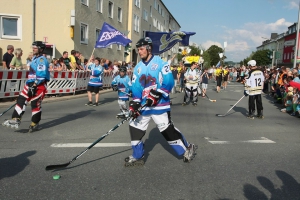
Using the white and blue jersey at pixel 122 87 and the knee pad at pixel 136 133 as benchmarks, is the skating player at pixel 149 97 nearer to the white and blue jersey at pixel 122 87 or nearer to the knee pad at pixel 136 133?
the knee pad at pixel 136 133

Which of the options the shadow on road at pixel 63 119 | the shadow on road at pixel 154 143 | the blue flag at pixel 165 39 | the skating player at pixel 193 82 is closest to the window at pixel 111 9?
the blue flag at pixel 165 39

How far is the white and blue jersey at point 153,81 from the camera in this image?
441 cm

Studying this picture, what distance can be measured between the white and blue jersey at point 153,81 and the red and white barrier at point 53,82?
8.06 m

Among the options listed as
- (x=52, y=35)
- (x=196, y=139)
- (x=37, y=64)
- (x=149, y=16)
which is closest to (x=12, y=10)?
(x=52, y=35)

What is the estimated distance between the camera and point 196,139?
21.7 ft

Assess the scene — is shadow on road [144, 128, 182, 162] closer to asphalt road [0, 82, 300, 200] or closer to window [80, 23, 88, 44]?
asphalt road [0, 82, 300, 200]

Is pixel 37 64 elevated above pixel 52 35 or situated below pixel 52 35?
below

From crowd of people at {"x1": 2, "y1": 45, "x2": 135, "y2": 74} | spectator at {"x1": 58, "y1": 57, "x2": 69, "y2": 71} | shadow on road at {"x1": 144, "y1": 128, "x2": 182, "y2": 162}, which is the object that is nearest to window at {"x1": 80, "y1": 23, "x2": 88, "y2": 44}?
crowd of people at {"x1": 2, "y1": 45, "x2": 135, "y2": 74}

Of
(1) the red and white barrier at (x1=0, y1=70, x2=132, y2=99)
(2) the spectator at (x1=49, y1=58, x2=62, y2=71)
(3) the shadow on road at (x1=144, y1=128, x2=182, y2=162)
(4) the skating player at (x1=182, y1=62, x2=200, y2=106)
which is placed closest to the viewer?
(3) the shadow on road at (x1=144, y1=128, x2=182, y2=162)

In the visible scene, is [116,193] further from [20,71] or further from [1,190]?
[20,71]

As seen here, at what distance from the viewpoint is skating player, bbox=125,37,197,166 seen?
441 cm

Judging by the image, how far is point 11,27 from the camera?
21250 mm

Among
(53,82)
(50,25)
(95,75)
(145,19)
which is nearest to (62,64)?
(53,82)

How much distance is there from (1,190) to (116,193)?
136 cm
